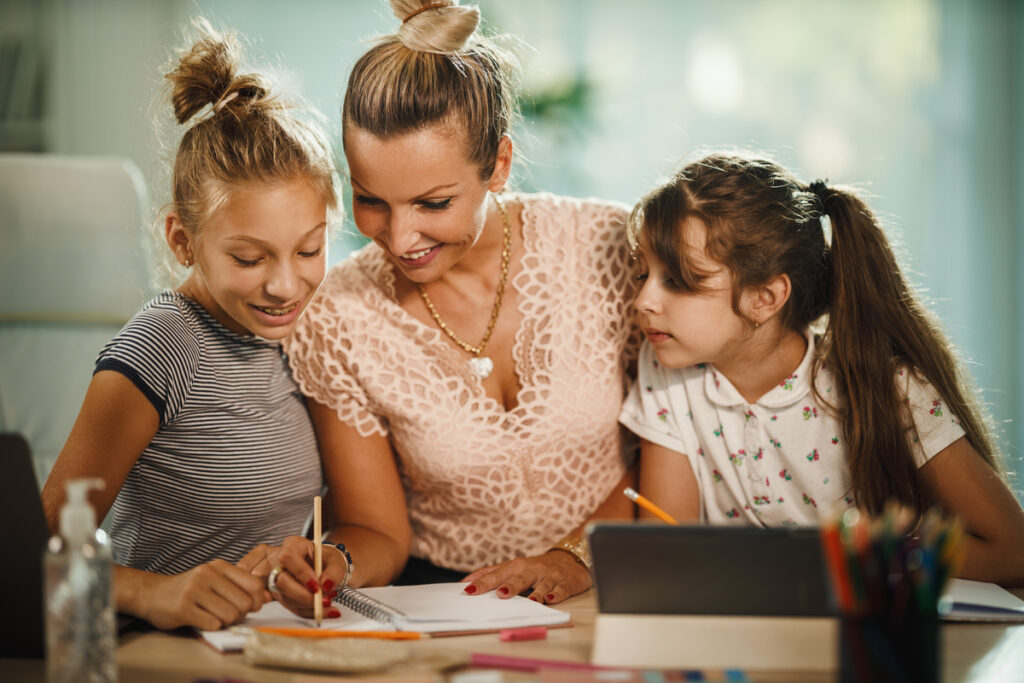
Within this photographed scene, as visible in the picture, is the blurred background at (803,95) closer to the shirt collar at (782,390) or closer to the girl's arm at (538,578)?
the shirt collar at (782,390)

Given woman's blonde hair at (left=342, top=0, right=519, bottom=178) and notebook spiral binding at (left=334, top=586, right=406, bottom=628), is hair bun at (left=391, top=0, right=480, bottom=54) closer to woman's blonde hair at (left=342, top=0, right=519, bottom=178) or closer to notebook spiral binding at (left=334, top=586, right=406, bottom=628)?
woman's blonde hair at (left=342, top=0, right=519, bottom=178)

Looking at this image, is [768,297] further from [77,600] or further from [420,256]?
[77,600]

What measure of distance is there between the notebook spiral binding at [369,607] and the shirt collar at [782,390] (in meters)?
0.69

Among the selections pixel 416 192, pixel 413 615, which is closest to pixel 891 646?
pixel 413 615

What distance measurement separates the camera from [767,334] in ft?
4.99

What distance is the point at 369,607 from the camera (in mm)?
1104

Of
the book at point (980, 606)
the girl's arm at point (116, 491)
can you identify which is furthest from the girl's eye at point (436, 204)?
the book at point (980, 606)

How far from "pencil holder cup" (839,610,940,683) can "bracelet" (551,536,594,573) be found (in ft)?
2.30

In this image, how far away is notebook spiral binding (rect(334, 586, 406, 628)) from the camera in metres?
1.06

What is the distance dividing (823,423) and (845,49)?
300cm

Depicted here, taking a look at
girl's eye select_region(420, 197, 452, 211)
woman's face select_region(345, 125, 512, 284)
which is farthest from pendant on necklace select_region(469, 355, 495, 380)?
girl's eye select_region(420, 197, 452, 211)

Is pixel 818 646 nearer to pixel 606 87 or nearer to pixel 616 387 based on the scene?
pixel 616 387

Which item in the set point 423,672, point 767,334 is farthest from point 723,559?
point 767,334

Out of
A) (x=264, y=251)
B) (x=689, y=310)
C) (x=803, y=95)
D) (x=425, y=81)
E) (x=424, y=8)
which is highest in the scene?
(x=424, y=8)
